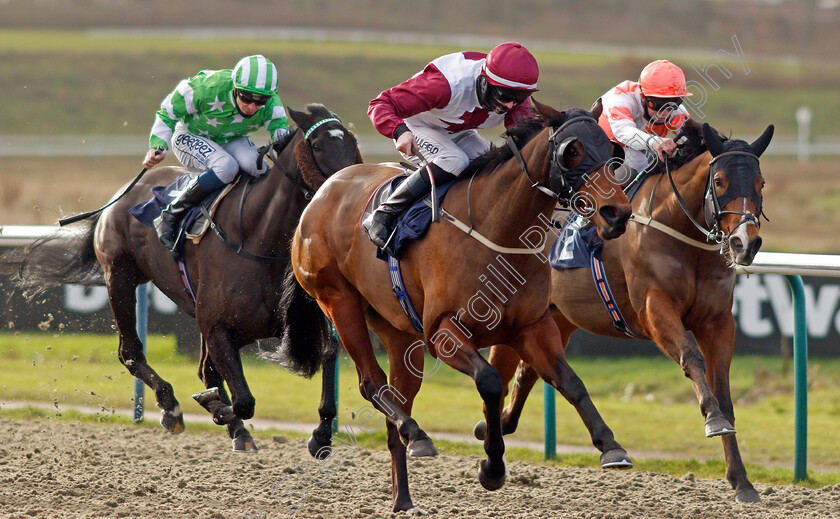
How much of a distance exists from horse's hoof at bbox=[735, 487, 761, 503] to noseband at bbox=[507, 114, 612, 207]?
1.74 m

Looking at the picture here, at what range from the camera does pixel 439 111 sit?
4414 millimetres

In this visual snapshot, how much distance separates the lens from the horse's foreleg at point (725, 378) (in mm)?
4578

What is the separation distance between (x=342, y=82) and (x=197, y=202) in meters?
22.2

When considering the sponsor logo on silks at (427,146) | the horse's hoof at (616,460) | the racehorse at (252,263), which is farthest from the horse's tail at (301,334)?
the horse's hoof at (616,460)

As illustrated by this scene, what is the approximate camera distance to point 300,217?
5184 millimetres

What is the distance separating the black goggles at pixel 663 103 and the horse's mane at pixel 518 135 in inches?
56.1

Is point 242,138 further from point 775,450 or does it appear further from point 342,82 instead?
point 342,82

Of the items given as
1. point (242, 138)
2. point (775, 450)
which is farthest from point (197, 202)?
point (775, 450)

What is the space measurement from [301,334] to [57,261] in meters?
2.08

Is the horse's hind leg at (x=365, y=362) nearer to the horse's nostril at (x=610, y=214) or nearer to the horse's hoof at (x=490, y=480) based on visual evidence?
the horse's hoof at (x=490, y=480)

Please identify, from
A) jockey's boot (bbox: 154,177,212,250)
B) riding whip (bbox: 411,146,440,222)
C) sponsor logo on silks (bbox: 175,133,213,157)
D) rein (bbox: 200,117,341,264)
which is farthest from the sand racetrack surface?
sponsor logo on silks (bbox: 175,133,213,157)

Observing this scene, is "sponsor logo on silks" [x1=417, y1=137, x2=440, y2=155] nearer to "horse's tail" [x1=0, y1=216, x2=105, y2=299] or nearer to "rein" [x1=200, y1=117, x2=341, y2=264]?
"rein" [x1=200, y1=117, x2=341, y2=264]

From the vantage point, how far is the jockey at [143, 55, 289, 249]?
551 centimetres

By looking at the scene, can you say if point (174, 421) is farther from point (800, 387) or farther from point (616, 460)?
point (800, 387)
